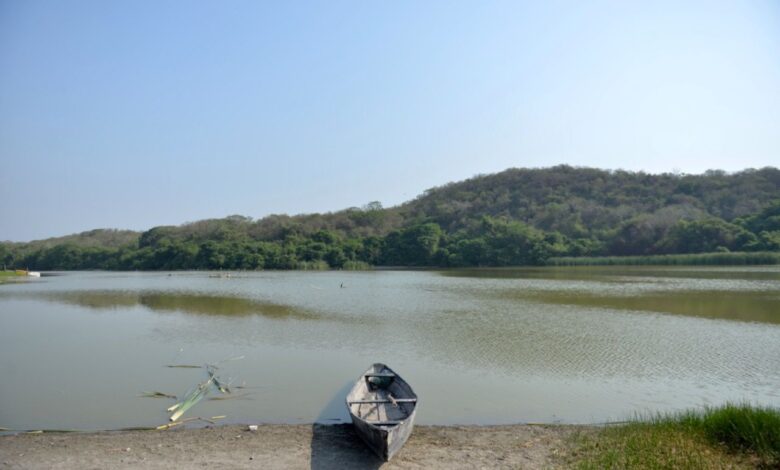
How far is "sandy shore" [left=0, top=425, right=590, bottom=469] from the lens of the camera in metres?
6.75

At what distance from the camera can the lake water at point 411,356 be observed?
9.31 m

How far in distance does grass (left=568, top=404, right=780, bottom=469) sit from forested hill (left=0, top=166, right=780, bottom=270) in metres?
55.4

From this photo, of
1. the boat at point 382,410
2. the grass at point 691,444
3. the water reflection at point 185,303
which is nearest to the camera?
the grass at point 691,444

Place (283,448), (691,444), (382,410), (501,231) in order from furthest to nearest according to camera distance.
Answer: (501,231) < (382,410) < (283,448) < (691,444)

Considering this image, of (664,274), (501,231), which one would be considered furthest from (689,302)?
(501,231)

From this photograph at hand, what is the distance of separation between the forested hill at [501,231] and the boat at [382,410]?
2201 inches

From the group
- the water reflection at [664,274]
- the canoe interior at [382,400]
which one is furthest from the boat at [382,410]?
the water reflection at [664,274]

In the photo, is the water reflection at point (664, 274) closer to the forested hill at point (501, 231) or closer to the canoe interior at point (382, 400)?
the forested hill at point (501, 231)

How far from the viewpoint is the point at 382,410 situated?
8.50m

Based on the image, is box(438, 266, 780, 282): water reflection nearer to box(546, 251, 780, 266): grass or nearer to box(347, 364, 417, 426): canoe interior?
box(546, 251, 780, 266): grass

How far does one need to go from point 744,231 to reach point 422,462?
61108 mm

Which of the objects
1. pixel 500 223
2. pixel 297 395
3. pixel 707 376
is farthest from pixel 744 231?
pixel 297 395

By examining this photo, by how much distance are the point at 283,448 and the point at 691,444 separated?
4.97 meters

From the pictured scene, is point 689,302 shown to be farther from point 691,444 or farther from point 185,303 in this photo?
point 185,303
